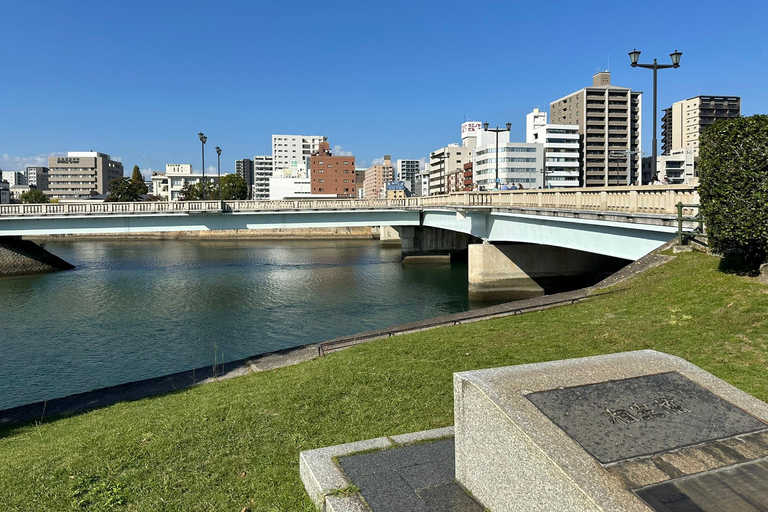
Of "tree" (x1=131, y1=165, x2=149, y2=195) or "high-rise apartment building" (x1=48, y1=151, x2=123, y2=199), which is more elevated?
"high-rise apartment building" (x1=48, y1=151, x2=123, y2=199)

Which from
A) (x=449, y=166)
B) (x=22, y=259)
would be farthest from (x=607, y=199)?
(x=449, y=166)

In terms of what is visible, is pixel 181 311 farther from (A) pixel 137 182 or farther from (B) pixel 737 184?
(A) pixel 137 182

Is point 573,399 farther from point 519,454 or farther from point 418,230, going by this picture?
point 418,230

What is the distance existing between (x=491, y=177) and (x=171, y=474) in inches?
4589

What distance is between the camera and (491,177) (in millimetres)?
118625

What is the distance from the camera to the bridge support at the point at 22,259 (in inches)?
1951

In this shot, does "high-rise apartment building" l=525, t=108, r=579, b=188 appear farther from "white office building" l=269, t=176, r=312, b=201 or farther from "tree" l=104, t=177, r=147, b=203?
"tree" l=104, t=177, r=147, b=203

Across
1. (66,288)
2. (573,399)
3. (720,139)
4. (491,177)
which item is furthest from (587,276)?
(491,177)

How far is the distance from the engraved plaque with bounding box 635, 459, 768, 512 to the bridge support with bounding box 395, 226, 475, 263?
176 feet

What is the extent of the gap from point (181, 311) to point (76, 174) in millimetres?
161999

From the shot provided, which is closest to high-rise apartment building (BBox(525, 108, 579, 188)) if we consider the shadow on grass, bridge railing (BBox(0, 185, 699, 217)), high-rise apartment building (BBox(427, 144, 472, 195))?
→ high-rise apartment building (BBox(427, 144, 472, 195))

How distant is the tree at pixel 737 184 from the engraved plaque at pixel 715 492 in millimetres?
10105

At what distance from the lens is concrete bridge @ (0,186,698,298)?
68.0 feet

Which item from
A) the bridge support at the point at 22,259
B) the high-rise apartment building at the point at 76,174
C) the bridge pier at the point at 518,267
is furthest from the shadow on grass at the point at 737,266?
the high-rise apartment building at the point at 76,174
